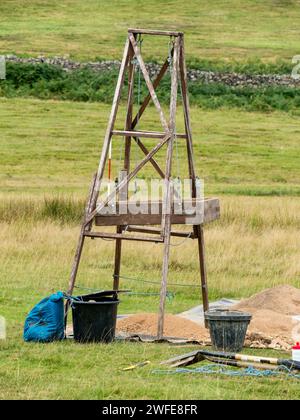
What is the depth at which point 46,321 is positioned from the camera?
14.9 metres

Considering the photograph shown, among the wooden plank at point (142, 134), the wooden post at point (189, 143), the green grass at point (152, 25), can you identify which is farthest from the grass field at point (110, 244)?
the green grass at point (152, 25)

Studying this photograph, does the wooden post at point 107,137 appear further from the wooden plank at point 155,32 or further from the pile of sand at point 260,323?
the pile of sand at point 260,323

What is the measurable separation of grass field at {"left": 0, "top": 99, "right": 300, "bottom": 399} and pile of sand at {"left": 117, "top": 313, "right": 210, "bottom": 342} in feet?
3.94

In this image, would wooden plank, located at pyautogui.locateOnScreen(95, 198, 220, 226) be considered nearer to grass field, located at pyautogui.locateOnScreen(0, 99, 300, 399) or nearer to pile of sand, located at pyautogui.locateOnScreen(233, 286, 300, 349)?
pile of sand, located at pyautogui.locateOnScreen(233, 286, 300, 349)

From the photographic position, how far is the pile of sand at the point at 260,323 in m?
15.3

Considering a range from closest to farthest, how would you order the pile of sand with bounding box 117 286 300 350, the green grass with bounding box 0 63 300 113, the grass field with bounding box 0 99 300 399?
the grass field with bounding box 0 99 300 399, the pile of sand with bounding box 117 286 300 350, the green grass with bounding box 0 63 300 113

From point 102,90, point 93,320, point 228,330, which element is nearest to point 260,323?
point 228,330

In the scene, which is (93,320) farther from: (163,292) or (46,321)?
(163,292)

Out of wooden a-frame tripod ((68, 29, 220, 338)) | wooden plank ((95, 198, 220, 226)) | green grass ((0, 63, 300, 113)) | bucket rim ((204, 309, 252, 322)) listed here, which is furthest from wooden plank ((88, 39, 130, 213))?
green grass ((0, 63, 300, 113))

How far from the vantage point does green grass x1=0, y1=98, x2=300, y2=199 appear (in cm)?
4309

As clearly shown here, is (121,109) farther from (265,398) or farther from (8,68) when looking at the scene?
(265,398)

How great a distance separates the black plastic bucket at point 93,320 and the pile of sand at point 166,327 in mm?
1271

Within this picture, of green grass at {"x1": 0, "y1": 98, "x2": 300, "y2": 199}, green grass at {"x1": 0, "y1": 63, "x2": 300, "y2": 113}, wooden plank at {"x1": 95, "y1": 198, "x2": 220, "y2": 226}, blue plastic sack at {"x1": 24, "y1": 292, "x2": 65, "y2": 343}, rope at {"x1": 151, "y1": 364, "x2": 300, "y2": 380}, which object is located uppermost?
wooden plank at {"x1": 95, "y1": 198, "x2": 220, "y2": 226}

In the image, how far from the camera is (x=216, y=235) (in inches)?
1037
